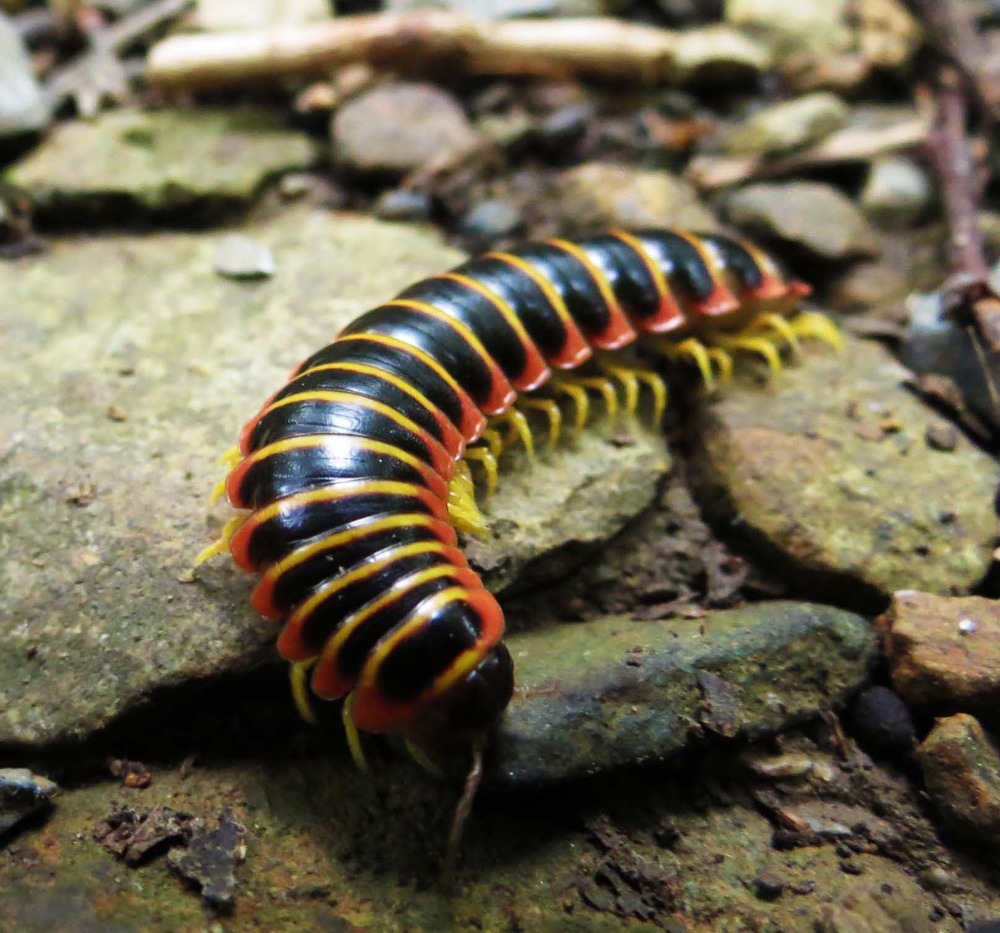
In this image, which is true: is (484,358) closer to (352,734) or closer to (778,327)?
(352,734)

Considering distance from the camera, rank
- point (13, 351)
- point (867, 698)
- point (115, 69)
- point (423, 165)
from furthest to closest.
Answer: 1. point (115, 69)
2. point (423, 165)
3. point (13, 351)
4. point (867, 698)

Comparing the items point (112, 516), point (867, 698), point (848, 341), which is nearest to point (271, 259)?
point (112, 516)

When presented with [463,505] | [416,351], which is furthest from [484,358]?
[463,505]

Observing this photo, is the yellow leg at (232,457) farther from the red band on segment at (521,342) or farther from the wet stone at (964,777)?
the wet stone at (964,777)

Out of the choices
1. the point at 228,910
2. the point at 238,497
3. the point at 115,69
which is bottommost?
the point at 228,910

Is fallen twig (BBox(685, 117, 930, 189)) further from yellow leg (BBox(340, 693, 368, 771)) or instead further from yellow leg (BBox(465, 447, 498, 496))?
yellow leg (BBox(340, 693, 368, 771))

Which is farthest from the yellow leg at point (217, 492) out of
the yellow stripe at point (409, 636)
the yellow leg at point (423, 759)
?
the yellow leg at point (423, 759)

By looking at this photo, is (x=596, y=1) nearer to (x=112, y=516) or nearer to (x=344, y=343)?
(x=344, y=343)
